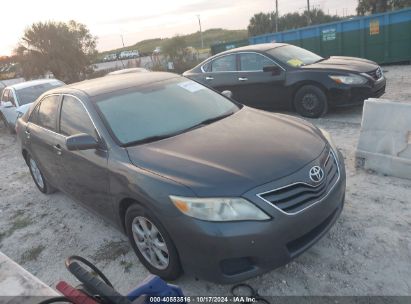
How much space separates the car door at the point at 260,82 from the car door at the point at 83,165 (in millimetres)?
4565

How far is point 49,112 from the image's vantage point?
448cm

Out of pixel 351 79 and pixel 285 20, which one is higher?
pixel 285 20

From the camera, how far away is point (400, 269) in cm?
290

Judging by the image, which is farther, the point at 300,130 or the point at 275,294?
the point at 300,130

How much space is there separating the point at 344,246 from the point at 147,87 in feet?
8.13

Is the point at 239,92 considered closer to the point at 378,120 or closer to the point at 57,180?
the point at 378,120

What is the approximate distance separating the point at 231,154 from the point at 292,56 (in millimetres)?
5404

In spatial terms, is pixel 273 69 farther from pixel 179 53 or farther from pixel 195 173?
pixel 179 53

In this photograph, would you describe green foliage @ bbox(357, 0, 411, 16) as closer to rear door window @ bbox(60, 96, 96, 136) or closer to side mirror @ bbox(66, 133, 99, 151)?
rear door window @ bbox(60, 96, 96, 136)

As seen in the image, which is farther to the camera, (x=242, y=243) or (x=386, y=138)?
(x=386, y=138)

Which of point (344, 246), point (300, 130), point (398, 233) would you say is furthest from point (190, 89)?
point (398, 233)

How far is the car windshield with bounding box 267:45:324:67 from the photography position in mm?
7516

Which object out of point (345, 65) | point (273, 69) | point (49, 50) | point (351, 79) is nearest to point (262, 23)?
point (49, 50)

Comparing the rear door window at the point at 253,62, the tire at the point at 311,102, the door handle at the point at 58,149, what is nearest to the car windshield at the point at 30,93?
the rear door window at the point at 253,62
